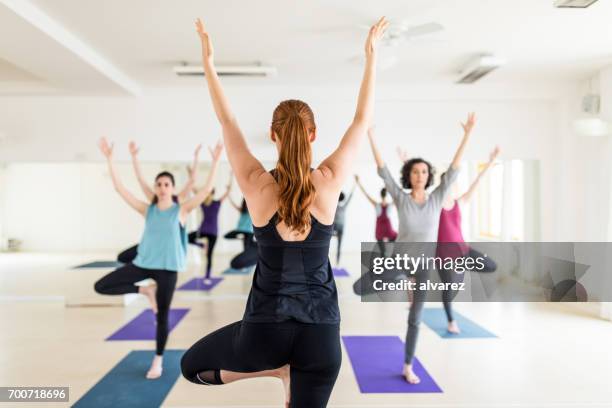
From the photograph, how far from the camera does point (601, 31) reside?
3604 mm

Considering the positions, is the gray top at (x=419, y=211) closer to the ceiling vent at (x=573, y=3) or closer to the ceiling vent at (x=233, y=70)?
the ceiling vent at (x=573, y=3)

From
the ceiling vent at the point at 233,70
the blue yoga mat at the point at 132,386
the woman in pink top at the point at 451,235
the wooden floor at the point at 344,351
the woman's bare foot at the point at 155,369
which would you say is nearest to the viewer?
the blue yoga mat at the point at 132,386

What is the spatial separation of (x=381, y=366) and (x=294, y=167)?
249 centimetres

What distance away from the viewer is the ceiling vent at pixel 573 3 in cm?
298

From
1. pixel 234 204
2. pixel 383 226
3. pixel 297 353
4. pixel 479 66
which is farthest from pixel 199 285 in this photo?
pixel 297 353

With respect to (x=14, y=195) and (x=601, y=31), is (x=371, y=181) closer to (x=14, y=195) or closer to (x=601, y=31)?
(x=601, y=31)

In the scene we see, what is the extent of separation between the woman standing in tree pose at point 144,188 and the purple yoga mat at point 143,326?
608mm

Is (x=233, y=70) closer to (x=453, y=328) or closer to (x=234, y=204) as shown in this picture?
Result: (x=234, y=204)

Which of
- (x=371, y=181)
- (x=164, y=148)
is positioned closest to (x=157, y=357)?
(x=164, y=148)

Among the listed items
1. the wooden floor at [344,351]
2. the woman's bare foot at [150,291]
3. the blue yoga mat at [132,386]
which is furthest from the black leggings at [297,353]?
the woman's bare foot at [150,291]

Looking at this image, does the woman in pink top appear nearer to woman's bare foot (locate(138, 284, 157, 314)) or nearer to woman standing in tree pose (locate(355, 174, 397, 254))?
woman standing in tree pose (locate(355, 174, 397, 254))

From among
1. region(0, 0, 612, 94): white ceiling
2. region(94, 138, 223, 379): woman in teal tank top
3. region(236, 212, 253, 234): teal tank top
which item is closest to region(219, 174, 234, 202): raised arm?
region(236, 212, 253, 234): teal tank top

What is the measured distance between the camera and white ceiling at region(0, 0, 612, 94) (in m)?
3.14

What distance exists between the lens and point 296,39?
377 centimetres
